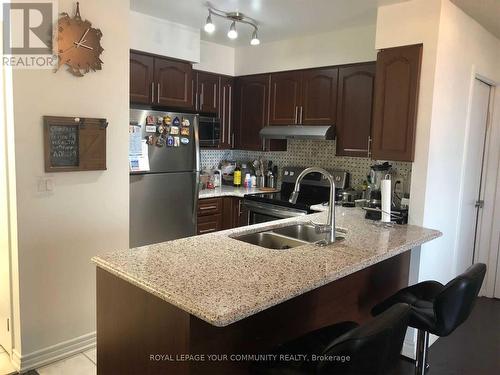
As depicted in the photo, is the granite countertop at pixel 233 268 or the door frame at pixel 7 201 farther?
the door frame at pixel 7 201

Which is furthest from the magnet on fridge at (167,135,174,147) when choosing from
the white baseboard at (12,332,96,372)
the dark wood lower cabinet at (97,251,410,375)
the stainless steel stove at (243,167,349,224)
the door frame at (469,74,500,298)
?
the door frame at (469,74,500,298)

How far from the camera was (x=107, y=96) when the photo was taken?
2.71m

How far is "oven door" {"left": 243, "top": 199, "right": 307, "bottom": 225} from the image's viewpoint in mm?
3846

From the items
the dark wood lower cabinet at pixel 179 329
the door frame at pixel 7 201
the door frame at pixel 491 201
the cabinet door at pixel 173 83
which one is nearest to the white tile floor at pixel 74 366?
the door frame at pixel 7 201

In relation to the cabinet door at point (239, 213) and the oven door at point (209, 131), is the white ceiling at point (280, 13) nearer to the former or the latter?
the oven door at point (209, 131)

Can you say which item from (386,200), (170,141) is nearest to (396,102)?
(386,200)

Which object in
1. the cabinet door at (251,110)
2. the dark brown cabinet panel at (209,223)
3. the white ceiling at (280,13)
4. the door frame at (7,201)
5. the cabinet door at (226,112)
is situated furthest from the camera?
the cabinet door at (226,112)

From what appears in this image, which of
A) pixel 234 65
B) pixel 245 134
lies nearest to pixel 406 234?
pixel 245 134

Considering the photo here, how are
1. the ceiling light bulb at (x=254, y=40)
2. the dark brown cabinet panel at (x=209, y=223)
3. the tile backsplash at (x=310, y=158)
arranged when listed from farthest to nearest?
the dark brown cabinet panel at (x=209, y=223) → the tile backsplash at (x=310, y=158) → the ceiling light bulb at (x=254, y=40)

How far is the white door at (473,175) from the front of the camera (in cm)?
349

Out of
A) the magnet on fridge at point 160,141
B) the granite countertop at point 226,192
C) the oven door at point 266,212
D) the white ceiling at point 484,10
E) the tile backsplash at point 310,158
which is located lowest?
the oven door at point 266,212

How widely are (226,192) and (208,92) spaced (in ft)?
3.66

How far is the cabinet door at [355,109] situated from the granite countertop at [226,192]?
1071mm

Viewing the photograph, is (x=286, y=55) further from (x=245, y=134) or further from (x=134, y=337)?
(x=134, y=337)
